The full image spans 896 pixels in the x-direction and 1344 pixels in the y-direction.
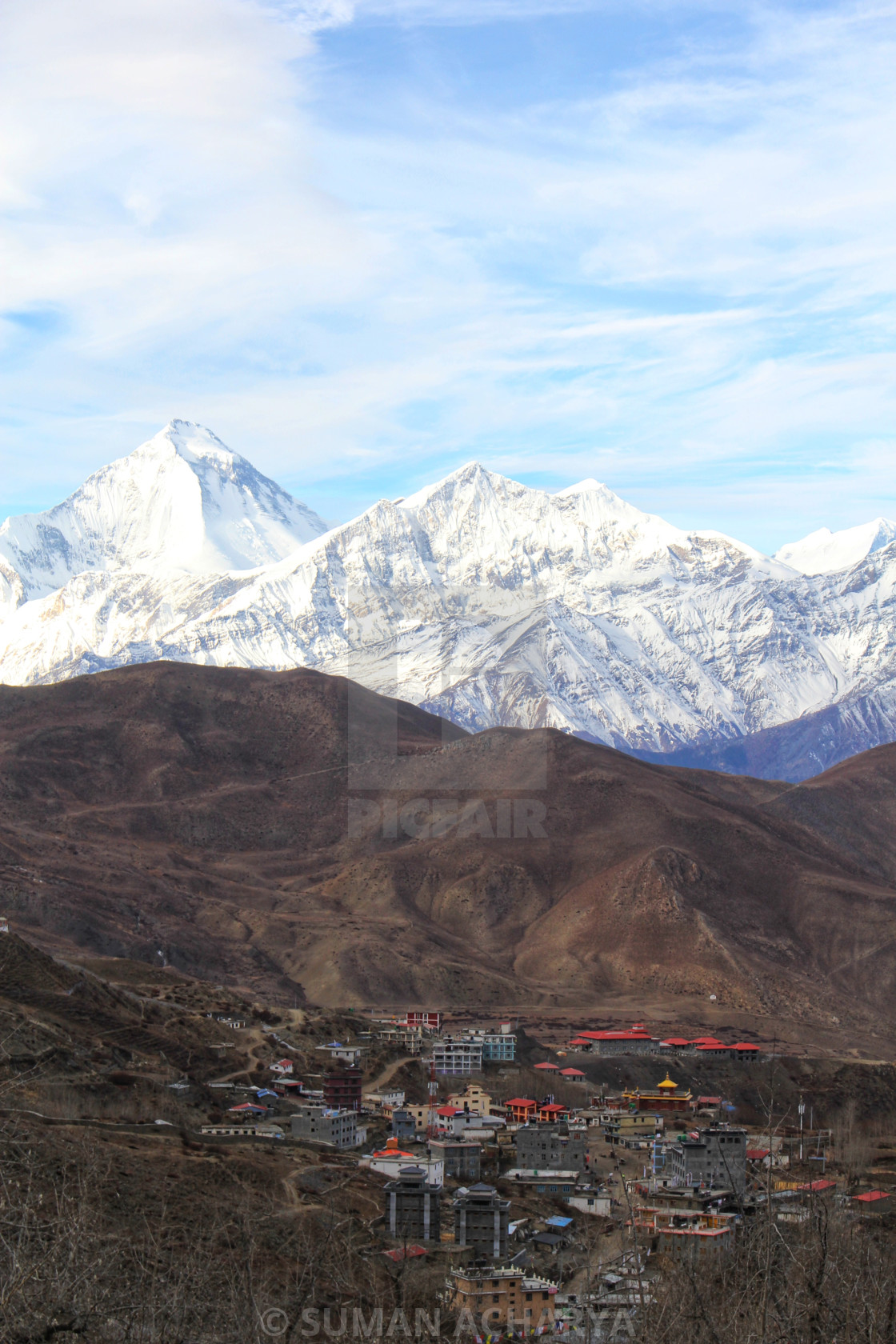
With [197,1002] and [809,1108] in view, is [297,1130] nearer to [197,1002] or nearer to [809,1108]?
[197,1002]

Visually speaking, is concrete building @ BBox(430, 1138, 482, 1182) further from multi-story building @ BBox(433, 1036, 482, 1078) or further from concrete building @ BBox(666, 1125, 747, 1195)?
multi-story building @ BBox(433, 1036, 482, 1078)

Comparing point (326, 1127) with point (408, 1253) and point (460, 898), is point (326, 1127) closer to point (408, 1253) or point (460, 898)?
point (408, 1253)

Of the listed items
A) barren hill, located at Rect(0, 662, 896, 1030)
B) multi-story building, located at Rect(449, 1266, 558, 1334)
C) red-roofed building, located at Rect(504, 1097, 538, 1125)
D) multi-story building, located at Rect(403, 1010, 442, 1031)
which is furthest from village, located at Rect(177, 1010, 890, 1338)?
barren hill, located at Rect(0, 662, 896, 1030)

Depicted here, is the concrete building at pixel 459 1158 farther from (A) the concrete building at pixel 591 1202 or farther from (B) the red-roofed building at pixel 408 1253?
(B) the red-roofed building at pixel 408 1253

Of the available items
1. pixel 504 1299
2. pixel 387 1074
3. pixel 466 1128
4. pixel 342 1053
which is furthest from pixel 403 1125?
pixel 504 1299

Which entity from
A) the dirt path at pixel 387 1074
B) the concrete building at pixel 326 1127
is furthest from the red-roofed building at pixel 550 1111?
the concrete building at pixel 326 1127
